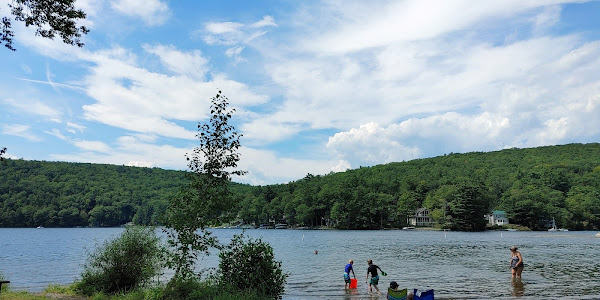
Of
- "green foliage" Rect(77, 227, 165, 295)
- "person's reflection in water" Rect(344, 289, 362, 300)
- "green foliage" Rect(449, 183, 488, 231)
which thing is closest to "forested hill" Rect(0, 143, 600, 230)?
"green foliage" Rect(449, 183, 488, 231)

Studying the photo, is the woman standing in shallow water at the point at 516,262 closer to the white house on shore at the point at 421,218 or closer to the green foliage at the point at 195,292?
the green foliage at the point at 195,292

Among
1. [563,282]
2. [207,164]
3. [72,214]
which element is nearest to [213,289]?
[207,164]

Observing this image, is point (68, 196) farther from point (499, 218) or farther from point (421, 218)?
point (499, 218)

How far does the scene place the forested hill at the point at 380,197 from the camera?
14900 cm

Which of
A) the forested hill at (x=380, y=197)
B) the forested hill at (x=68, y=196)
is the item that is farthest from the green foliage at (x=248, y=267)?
the forested hill at (x=68, y=196)

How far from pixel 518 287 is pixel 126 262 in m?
21.6

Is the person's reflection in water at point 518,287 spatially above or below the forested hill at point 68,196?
below

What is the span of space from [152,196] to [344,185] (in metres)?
84.8

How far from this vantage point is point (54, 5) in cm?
1155

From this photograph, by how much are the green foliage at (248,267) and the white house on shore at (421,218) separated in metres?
169

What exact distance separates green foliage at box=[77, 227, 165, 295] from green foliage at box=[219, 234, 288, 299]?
4.44 metres

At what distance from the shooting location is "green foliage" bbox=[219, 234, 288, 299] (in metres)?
15.2

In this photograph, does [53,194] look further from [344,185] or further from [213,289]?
[213,289]

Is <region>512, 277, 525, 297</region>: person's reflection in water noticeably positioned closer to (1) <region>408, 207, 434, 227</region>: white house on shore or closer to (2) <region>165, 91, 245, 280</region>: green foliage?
(2) <region>165, 91, 245, 280</region>: green foliage
